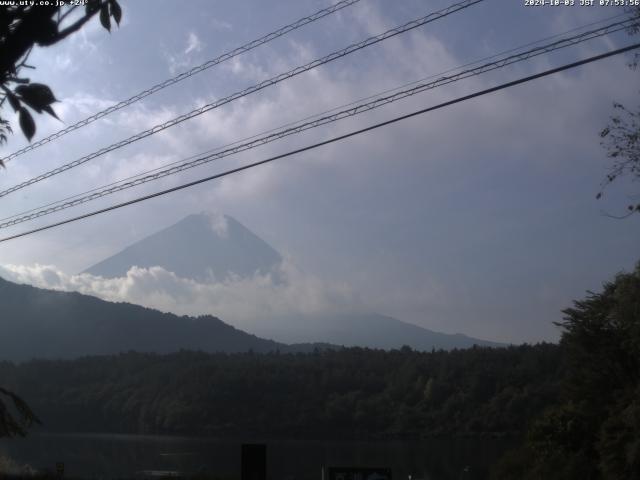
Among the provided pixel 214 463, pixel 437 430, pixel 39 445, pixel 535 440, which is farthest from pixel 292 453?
pixel 535 440

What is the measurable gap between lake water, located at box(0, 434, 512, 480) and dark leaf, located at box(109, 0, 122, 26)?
46335 mm

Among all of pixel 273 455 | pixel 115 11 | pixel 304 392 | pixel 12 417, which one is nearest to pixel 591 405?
pixel 12 417

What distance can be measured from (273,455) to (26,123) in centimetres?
7501

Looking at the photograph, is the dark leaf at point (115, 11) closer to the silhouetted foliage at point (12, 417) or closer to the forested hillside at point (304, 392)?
the silhouetted foliage at point (12, 417)

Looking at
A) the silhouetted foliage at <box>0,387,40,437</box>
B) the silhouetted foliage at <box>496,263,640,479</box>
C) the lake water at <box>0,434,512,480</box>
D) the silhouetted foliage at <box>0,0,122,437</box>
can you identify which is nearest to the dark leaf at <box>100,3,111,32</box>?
the silhouetted foliage at <box>0,0,122,437</box>

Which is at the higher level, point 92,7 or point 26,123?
point 92,7

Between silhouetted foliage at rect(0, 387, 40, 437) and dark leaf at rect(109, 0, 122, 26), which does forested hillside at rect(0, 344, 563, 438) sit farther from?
dark leaf at rect(109, 0, 122, 26)

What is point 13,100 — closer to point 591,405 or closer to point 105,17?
point 105,17

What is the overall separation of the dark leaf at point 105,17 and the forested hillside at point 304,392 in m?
76.4

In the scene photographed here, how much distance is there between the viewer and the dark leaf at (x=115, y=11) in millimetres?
5141

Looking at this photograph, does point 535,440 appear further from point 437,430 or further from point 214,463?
point 437,430

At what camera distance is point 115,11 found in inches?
203

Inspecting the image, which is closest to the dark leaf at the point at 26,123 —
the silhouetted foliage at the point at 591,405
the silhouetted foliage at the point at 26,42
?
the silhouetted foliage at the point at 26,42

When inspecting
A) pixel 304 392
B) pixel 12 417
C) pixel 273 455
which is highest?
pixel 304 392
